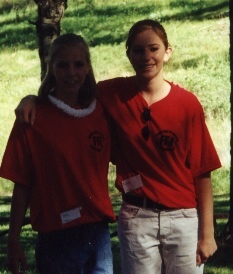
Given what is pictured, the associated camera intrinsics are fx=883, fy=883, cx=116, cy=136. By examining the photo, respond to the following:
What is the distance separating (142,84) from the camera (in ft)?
14.5

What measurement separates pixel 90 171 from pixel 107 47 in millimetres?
17892

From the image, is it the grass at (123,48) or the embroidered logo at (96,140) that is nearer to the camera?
the embroidered logo at (96,140)

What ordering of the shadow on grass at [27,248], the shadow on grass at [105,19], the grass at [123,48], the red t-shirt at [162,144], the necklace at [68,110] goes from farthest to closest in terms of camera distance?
the shadow on grass at [105,19]
the grass at [123,48]
the shadow on grass at [27,248]
the red t-shirt at [162,144]
the necklace at [68,110]

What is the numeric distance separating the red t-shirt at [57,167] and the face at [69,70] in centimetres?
12

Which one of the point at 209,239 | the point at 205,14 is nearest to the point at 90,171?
the point at 209,239

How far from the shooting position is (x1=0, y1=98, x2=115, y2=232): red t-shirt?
13.1 ft

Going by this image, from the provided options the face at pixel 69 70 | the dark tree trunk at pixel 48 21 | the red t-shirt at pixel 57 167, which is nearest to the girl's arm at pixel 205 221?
the red t-shirt at pixel 57 167

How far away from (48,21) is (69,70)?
465 centimetres

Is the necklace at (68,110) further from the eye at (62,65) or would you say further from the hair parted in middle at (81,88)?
the eye at (62,65)

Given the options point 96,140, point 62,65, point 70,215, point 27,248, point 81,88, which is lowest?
point 27,248

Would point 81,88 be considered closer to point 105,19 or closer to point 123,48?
point 123,48

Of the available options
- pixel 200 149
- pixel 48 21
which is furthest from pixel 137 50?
pixel 48 21

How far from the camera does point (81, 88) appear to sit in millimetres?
4203

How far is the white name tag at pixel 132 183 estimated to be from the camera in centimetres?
432
